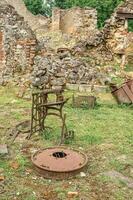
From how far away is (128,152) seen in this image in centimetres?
772

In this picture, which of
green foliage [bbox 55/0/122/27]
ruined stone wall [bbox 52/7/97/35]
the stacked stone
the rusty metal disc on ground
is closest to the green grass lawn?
the rusty metal disc on ground

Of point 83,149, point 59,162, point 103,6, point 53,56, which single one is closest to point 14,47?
point 53,56

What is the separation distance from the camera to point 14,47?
45.0 feet

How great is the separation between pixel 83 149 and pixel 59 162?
1097 millimetres

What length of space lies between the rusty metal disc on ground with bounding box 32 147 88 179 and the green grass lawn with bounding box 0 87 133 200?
0.12 meters

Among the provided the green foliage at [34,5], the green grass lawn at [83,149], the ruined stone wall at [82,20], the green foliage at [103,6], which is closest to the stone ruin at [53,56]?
the green grass lawn at [83,149]

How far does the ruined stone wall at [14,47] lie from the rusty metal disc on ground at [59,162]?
6.65 meters

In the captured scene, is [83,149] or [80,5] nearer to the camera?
[83,149]

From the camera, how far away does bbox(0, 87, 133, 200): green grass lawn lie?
6066mm

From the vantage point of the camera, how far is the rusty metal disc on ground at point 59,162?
648 cm

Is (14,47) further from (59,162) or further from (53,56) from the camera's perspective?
(59,162)

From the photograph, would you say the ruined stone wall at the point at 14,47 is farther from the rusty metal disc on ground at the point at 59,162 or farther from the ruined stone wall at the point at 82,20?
the ruined stone wall at the point at 82,20

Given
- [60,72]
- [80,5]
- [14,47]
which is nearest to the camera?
[60,72]

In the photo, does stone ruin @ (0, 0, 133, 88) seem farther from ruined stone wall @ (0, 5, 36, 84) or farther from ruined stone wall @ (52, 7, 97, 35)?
ruined stone wall @ (52, 7, 97, 35)
